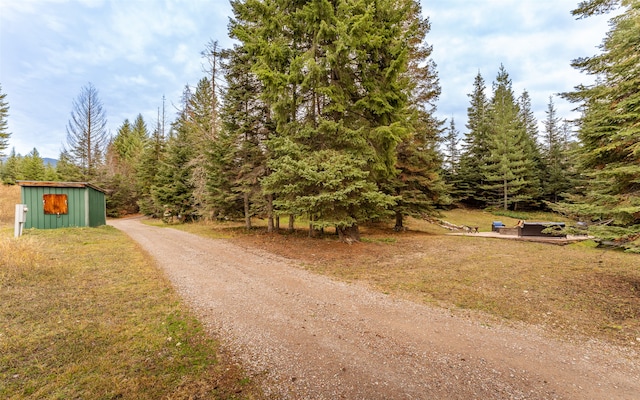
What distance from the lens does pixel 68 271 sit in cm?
604

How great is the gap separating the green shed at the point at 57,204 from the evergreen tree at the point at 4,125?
28.4m

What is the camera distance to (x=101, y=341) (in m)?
3.17

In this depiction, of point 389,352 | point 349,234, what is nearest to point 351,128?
point 349,234

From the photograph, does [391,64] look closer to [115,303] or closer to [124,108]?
[115,303]

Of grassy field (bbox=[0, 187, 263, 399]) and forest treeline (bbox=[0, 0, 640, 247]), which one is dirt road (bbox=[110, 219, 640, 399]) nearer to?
grassy field (bbox=[0, 187, 263, 399])

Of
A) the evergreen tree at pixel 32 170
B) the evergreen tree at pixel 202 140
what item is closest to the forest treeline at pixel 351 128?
the evergreen tree at pixel 202 140

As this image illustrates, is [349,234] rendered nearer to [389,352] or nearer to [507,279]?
[507,279]

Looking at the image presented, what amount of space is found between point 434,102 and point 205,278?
18660 mm

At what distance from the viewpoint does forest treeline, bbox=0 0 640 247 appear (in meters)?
6.11

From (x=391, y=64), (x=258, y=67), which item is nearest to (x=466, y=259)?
(x=391, y=64)

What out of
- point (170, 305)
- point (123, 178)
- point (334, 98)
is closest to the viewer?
point (170, 305)

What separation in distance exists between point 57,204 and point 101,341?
1582cm

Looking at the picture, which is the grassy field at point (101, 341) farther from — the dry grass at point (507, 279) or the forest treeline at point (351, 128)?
the forest treeline at point (351, 128)

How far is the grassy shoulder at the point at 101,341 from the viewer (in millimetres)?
2359
